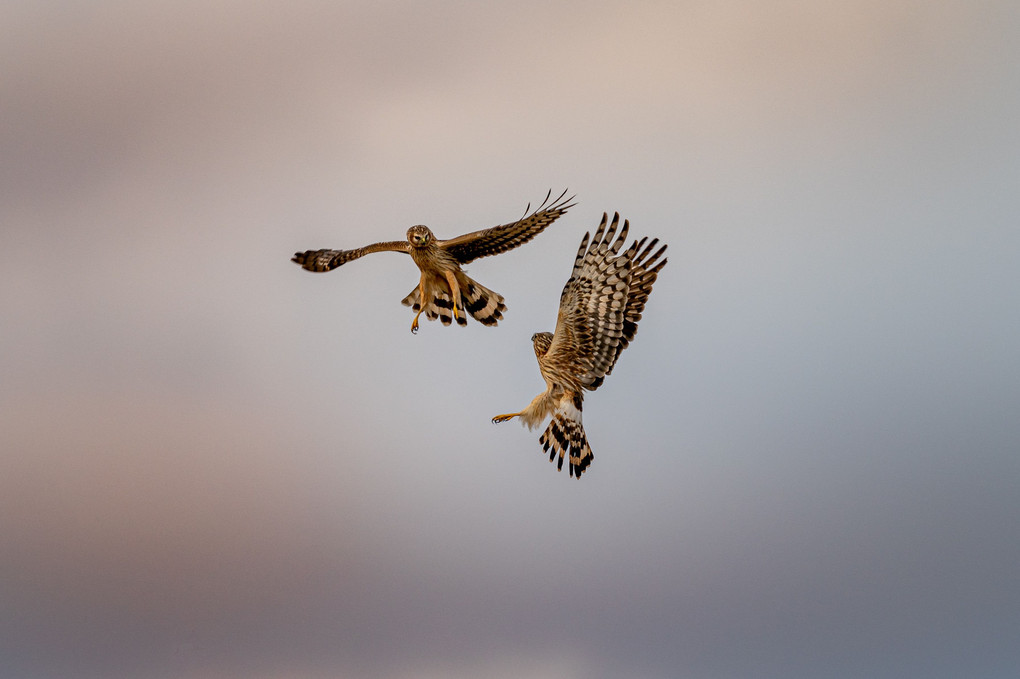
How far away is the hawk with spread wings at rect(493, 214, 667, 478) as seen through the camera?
14.8 meters

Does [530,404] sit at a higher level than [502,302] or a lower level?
lower

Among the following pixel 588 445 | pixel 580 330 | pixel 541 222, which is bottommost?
pixel 588 445

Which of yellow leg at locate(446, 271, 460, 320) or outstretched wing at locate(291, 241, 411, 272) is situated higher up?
outstretched wing at locate(291, 241, 411, 272)

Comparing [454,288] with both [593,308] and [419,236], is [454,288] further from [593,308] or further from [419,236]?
[593,308]

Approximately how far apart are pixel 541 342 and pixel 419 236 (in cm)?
149

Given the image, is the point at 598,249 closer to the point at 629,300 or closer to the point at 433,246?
the point at 629,300

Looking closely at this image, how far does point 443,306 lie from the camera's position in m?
15.3

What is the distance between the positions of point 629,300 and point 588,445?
138 centimetres

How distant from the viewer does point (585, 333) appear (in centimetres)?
1488

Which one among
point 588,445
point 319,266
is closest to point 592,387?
point 588,445

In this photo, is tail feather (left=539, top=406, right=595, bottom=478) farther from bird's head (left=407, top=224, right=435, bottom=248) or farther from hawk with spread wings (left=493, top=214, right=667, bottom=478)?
bird's head (left=407, top=224, right=435, bottom=248)

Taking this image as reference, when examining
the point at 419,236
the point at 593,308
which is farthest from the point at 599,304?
the point at 419,236

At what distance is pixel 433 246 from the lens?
49.1ft

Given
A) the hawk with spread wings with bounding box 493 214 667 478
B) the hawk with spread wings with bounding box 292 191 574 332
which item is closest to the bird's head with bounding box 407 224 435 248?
the hawk with spread wings with bounding box 292 191 574 332
